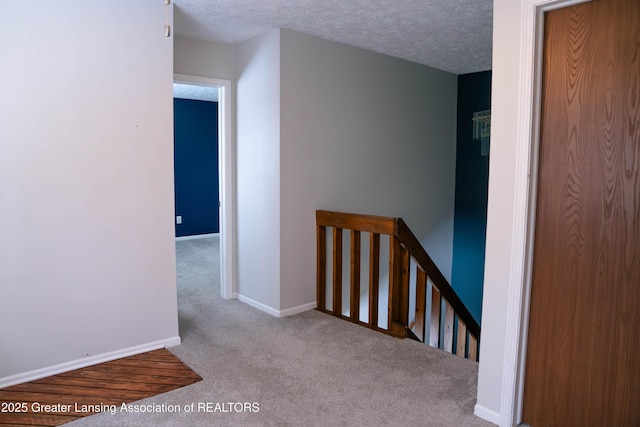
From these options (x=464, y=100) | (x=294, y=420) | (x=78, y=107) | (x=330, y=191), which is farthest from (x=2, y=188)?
(x=464, y=100)

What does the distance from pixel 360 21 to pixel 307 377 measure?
2.45m

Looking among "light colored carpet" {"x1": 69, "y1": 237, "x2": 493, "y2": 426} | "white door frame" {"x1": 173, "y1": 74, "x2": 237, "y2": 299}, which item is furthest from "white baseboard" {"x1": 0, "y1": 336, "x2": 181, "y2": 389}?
"white door frame" {"x1": 173, "y1": 74, "x2": 237, "y2": 299}

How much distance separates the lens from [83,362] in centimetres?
272

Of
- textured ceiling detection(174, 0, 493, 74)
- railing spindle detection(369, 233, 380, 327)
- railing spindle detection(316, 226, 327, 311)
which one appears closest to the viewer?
textured ceiling detection(174, 0, 493, 74)

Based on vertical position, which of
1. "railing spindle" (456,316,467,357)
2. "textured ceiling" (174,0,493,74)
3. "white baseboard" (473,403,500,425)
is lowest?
"railing spindle" (456,316,467,357)

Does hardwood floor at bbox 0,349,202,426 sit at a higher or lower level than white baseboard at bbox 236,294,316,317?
lower

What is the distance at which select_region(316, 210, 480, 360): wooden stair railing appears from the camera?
129 inches

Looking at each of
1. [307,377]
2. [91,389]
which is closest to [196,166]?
[91,389]

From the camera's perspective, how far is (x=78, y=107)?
8.55 ft

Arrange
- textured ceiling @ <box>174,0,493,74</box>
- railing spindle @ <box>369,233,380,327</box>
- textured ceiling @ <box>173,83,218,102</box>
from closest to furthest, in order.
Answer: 1. textured ceiling @ <box>174,0,493,74</box>
2. railing spindle @ <box>369,233,380,327</box>
3. textured ceiling @ <box>173,83,218,102</box>

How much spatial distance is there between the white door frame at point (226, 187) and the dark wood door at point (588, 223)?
2724 millimetres

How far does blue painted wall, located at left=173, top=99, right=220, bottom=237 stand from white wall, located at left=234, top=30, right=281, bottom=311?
3.43 m

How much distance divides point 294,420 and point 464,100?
422cm

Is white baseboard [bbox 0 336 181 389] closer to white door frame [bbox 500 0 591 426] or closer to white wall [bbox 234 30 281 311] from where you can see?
white wall [bbox 234 30 281 311]
